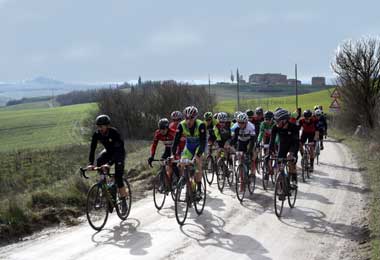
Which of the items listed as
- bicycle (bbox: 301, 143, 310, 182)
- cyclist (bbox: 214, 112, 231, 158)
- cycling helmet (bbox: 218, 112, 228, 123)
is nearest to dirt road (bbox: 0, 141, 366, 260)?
cyclist (bbox: 214, 112, 231, 158)

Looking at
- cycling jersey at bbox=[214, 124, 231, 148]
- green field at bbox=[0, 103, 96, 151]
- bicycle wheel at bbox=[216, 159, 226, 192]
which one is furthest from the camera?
green field at bbox=[0, 103, 96, 151]

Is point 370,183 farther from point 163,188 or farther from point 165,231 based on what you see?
point 165,231

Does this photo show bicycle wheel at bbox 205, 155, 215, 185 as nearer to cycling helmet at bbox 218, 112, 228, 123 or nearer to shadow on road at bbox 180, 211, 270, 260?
cycling helmet at bbox 218, 112, 228, 123

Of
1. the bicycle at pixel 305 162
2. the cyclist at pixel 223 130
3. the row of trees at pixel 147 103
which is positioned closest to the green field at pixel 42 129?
the row of trees at pixel 147 103

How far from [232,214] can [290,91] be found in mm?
113887

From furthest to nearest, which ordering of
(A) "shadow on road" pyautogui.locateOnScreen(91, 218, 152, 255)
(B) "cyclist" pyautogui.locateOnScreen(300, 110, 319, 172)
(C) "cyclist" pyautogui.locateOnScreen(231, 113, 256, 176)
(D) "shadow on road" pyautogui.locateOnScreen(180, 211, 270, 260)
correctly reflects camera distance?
(B) "cyclist" pyautogui.locateOnScreen(300, 110, 319, 172), (C) "cyclist" pyautogui.locateOnScreen(231, 113, 256, 176), (A) "shadow on road" pyautogui.locateOnScreen(91, 218, 152, 255), (D) "shadow on road" pyautogui.locateOnScreen(180, 211, 270, 260)

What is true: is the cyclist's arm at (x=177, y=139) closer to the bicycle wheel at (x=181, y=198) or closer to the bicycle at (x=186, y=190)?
the bicycle at (x=186, y=190)

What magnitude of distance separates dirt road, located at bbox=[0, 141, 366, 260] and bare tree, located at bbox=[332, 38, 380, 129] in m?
24.8

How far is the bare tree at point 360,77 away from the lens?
35.2 metres

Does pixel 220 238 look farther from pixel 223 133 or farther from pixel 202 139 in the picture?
pixel 223 133

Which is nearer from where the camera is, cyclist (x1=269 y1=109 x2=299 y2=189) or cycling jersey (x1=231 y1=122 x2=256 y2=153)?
cyclist (x1=269 y1=109 x2=299 y2=189)

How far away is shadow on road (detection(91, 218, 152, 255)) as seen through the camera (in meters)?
8.47

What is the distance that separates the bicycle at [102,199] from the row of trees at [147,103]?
4337 centimetres

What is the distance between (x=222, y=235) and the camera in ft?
30.2
